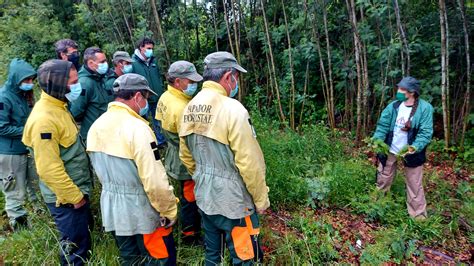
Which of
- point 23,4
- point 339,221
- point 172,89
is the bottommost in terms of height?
point 339,221

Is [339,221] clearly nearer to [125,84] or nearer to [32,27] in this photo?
[125,84]

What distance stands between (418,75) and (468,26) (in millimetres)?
988

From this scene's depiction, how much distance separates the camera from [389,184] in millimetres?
4391

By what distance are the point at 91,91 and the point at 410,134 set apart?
11.7ft

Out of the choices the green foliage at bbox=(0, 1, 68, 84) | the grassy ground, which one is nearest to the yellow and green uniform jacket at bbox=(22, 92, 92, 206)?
the grassy ground

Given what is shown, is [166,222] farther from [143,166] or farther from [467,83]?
[467,83]

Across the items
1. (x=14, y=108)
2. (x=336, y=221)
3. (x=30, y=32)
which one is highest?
(x=30, y=32)

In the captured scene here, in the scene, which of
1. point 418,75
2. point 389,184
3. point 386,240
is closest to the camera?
point 386,240

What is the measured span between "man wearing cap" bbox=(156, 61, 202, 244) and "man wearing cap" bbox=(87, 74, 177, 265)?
569mm

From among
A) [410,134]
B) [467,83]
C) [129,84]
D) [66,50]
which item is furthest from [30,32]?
[467,83]

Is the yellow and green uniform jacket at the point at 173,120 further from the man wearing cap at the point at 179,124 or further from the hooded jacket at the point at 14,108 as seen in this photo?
the hooded jacket at the point at 14,108

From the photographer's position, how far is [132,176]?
2377mm

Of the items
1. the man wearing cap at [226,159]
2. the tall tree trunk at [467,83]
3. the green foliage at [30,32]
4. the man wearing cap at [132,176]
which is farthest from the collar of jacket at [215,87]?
the green foliage at [30,32]

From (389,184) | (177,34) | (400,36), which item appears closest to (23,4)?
(177,34)
